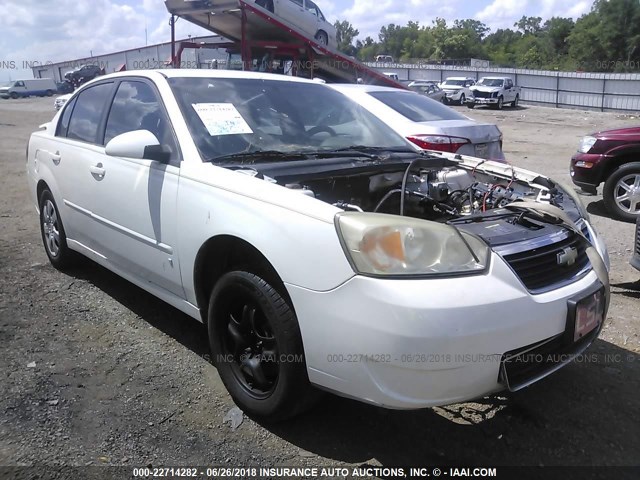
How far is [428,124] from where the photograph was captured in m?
6.71

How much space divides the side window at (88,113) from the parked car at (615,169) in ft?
18.5

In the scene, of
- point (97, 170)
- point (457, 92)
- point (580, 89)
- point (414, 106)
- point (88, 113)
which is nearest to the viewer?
point (97, 170)

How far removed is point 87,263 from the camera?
4.93 meters

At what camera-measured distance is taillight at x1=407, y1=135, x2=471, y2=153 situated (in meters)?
6.40

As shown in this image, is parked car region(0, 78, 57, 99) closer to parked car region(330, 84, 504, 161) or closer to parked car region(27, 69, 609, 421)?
parked car region(330, 84, 504, 161)

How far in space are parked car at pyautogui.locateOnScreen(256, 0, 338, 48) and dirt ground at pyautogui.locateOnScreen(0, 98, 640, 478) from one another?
10.3 m

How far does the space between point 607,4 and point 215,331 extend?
71335mm

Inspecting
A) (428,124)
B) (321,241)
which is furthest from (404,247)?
(428,124)

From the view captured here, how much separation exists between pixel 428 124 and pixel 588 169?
2092 mm

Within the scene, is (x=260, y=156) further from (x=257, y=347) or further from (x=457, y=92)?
(x=457, y=92)

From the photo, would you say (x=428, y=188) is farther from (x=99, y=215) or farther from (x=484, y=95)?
(x=484, y=95)

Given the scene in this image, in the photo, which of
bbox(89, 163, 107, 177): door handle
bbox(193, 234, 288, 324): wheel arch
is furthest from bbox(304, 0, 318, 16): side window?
bbox(193, 234, 288, 324): wheel arch

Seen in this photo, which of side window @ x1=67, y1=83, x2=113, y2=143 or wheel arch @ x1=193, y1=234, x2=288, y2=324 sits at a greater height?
side window @ x1=67, y1=83, x2=113, y2=143

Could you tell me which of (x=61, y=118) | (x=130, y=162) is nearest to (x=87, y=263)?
(x=61, y=118)
